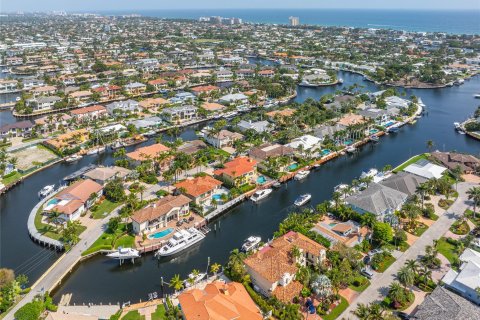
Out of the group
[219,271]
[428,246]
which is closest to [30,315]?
[219,271]

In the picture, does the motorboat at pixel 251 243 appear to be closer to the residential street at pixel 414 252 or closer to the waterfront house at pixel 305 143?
the residential street at pixel 414 252

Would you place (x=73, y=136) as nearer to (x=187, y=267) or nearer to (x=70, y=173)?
(x=70, y=173)

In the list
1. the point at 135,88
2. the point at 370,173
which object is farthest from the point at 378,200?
the point at 135,88

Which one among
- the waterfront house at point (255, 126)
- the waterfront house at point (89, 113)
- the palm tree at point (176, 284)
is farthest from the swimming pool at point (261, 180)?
the waterfront house at point (89, 113)

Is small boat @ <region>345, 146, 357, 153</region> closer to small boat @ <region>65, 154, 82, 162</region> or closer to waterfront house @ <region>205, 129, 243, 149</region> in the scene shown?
waterfront house @ <region>205, 129, 243, 149</region>

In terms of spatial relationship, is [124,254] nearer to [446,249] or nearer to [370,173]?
[446,249]
